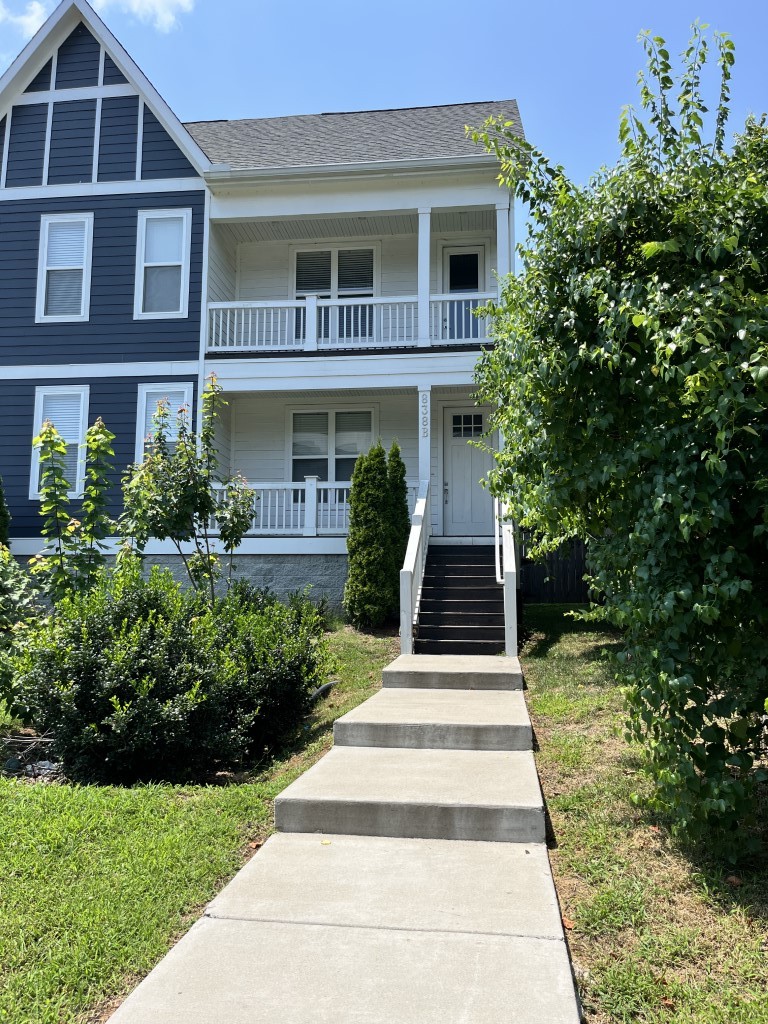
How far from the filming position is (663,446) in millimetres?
3631

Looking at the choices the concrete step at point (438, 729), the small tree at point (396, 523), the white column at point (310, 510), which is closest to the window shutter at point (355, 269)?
the white column at point (310, 510)

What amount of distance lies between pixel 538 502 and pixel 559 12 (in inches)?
259

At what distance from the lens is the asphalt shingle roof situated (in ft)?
47.3

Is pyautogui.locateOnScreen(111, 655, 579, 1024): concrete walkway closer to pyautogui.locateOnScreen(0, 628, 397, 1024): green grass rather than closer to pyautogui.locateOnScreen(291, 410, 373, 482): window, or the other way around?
pyautogui.locateOnScreen(0, 628, 397, 1024): green grass

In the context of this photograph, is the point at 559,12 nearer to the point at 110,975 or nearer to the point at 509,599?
the point at 509,599

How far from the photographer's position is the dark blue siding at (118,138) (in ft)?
48.0

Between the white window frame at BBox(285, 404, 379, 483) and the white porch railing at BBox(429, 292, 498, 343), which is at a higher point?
the white porch railing at BBox(429, 292, 498, 343)

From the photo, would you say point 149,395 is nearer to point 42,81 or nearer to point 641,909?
point 42,81

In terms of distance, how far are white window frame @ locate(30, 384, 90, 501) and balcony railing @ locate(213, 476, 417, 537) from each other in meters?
3.17

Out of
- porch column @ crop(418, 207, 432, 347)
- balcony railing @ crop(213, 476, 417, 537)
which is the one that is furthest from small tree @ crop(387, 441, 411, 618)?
porch column @ crop(418, 207, 432, 347)

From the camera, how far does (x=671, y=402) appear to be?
3.76 m

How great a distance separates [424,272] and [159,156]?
5.47 metres

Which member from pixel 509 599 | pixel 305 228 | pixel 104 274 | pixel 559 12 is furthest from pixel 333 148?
pixel 509 599

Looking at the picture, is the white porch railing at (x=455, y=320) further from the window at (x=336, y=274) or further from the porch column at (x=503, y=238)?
the window at (x=336, y=274)
